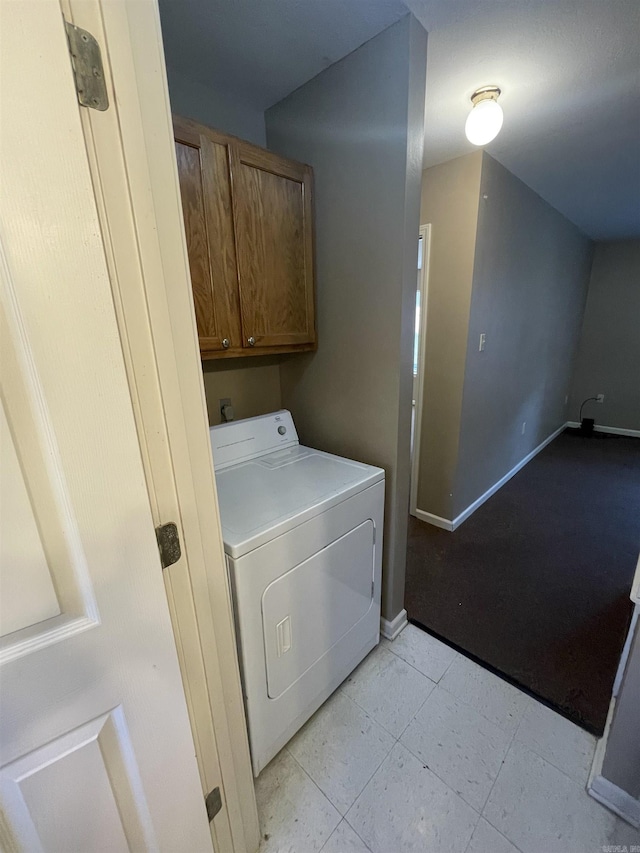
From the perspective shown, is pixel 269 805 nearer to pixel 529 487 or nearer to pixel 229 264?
pixel 229 264

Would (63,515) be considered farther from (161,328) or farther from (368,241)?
(368,241)

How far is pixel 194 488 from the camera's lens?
72cm

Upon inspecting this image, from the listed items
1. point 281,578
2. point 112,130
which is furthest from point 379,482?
point 112,130

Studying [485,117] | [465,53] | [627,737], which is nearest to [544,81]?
[485,117]

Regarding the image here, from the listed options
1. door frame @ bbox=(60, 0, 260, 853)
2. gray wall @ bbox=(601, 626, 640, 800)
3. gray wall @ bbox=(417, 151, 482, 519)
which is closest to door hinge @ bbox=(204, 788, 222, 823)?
door frame @ bbox=(60, 0, 260, 853)

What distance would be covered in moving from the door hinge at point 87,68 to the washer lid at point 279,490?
3.02 ft

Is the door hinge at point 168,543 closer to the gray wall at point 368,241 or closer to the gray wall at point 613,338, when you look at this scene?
the gray wall at point 368,241

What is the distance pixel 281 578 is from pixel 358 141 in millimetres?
1634

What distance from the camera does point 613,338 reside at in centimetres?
454

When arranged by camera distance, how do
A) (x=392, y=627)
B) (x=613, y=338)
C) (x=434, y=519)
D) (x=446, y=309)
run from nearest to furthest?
1. (x=392, y=627)
2. (x=446, y=309)
3. (x=434, y=519)
4. (x=613, y=338)

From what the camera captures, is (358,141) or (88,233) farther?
(358,141)

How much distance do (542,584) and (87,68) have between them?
2719 mm

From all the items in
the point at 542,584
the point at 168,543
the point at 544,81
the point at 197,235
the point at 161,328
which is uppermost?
the point at 544,81

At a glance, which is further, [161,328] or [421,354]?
[421,354]
